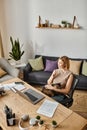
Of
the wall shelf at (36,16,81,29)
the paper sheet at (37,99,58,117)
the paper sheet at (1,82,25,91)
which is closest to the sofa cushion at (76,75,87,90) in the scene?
the wall shelf at (36,16,81,29)

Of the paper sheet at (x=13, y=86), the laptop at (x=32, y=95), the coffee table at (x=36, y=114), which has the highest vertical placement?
the paper sheet at (x=13, y=86)

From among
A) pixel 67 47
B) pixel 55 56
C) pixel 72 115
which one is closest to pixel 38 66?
pixel 55 56

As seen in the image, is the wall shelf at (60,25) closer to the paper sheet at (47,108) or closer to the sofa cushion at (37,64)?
the sofa cushion at (37,64)

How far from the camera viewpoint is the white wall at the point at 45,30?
4.26 m

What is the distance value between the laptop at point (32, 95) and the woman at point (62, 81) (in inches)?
10.1

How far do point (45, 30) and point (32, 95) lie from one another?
242 centimetres

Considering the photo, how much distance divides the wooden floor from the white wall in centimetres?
100

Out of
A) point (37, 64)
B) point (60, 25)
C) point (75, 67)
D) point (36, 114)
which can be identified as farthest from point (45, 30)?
point (36, 114)

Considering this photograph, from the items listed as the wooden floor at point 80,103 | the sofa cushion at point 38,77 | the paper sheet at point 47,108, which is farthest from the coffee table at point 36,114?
the sofa cushion at point 38,77

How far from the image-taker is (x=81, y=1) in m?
4.09

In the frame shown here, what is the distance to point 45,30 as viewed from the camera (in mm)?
4629

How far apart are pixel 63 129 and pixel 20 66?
290 centimetres

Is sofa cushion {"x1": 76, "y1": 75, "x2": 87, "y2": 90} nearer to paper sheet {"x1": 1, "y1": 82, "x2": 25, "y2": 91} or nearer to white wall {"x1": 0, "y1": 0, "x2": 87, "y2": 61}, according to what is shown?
white wall {"x1": 0, "y1": 0, "x2": 87, "y2": 61}

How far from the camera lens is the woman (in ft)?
8.78
